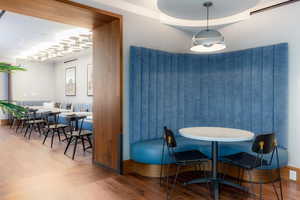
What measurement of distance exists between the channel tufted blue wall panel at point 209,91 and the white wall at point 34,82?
7630 millimetres

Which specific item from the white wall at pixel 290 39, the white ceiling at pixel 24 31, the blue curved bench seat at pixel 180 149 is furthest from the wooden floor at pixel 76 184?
the white ceiling at pixel 24 31

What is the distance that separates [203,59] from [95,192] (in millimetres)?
3150

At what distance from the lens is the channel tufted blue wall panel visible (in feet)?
10.8

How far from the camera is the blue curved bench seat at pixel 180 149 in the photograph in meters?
3.08

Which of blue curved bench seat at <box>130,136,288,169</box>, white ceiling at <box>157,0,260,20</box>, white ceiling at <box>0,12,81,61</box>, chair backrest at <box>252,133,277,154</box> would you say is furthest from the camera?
white ceiling at <box>0,12,81,61</box>

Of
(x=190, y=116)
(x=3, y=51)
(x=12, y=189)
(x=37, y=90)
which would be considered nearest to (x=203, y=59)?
(x=190, y=116)

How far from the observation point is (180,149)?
325cm

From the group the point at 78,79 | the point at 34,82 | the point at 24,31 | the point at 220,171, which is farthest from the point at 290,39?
the point at 34,82

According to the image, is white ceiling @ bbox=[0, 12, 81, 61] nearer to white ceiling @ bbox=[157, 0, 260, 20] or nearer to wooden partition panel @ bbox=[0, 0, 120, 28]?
wooden partition panel @ bbox=[0, 0, 120, 28]

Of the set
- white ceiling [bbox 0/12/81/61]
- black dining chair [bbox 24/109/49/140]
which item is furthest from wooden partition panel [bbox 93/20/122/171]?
black dining chair [bbox 24/109/49/140]

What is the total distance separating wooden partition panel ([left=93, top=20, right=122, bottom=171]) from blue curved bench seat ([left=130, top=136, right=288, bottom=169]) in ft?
1.12

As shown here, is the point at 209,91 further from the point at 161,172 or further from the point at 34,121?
the point at 34,121

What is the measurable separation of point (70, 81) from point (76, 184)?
6857mm

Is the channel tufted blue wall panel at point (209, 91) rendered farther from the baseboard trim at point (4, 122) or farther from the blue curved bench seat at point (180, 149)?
the baseboard trim at point (4, 122)
